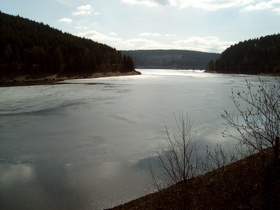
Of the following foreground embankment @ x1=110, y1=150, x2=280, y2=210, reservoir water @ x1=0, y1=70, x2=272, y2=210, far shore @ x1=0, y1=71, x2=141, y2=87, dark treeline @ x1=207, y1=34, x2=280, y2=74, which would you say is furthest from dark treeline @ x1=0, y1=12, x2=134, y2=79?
dark treeline @ x1=207, y1=34, x2=280, y2=74

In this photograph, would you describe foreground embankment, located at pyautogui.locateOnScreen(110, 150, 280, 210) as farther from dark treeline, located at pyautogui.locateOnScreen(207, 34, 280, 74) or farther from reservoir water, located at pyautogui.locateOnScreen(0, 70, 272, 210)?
dark treeline, located at pyautogui.locateOnScreen(207, 34, 280, 74)

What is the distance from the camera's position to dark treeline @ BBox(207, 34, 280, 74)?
10627 cm

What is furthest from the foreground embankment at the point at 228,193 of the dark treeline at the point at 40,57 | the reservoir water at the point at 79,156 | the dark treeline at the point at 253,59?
the dark treeline at the point at 253,59

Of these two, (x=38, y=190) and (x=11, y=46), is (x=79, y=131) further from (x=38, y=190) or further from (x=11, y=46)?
(x=11, y=46)

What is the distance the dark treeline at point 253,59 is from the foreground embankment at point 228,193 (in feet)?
340

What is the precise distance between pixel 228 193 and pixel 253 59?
132m

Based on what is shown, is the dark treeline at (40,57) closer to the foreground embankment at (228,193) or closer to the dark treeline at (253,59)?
the foreground embankment at (228,193)

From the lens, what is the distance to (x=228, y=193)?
5.18 metres

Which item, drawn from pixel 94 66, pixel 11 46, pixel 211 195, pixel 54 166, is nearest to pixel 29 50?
pixel 11 46

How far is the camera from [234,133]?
12.4m

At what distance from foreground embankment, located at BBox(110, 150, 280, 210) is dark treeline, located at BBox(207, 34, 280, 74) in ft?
340

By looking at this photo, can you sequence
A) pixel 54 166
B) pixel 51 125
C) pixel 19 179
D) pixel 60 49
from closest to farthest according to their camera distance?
pixel 19 179 < pixel 54 166 < pixel 51 125 < pixel 60 49

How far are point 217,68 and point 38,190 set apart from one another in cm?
14086

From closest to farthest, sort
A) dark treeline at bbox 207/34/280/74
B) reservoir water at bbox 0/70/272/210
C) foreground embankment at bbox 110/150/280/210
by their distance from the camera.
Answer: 1. foreground embankment at bbox 110/150/280/210
2. reservoir water at bbox 0/70/272/210
3. dark treeline at bbox 207/34/280/74
